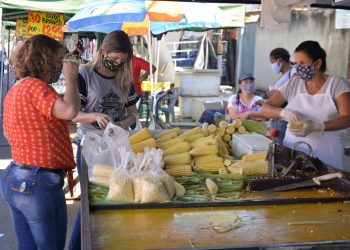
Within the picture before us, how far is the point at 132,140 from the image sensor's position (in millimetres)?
3496

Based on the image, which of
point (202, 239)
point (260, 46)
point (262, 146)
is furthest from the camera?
point (260, 46)

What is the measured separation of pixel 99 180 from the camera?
2.79 metres

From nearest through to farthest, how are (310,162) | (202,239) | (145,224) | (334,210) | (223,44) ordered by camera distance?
(202,239) → (145,224) → (334,210) → (310,162) → (223,44)

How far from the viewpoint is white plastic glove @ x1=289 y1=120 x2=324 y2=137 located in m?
3.27

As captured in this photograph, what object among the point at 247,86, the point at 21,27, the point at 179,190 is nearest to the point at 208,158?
the point at 179,190

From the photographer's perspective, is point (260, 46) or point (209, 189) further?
point (260, 46)

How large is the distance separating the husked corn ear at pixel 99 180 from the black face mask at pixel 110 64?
3.67 feet

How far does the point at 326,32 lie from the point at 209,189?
36.2 feet

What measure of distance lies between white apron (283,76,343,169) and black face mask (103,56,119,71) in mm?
1474

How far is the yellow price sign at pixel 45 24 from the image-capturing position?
35.5ft

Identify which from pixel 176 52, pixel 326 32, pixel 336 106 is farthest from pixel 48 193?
pixel 176 52

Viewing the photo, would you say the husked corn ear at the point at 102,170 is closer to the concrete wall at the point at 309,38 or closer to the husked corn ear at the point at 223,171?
the husked corn ear at the point at 223,171

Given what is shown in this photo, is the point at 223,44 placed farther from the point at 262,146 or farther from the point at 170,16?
the point at 262,146

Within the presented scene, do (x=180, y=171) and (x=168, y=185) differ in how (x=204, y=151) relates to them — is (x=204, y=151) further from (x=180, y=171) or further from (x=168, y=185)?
(x=168, y=185)
